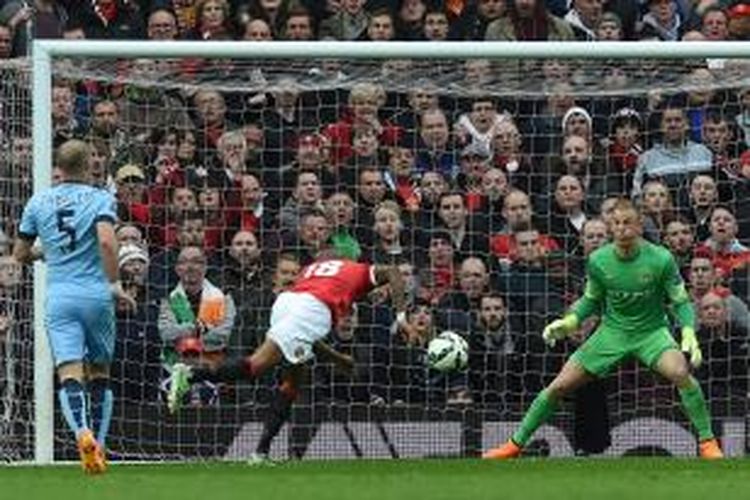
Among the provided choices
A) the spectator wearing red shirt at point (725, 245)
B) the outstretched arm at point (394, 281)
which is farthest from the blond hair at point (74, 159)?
the spectator wearing red shirt at point (725, 245)

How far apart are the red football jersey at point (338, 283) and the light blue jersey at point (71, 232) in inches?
90.0

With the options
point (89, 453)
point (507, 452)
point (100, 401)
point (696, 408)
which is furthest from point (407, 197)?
point (89, 453)

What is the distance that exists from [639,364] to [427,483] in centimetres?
483

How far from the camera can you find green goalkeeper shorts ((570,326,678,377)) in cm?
1739

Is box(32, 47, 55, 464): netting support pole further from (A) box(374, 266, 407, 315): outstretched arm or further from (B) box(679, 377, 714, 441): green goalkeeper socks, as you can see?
(B) box(679, 377, 714, 441): green goalkeeper socks

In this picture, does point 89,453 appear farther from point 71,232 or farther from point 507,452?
point 507,452

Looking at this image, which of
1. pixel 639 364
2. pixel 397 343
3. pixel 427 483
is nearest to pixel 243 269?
pixel 397 343

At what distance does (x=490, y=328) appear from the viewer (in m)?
18.2

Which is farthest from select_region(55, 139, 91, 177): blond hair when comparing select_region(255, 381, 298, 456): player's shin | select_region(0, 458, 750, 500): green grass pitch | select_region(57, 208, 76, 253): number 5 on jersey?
select_region(255, 381, 298, 456): player's shin

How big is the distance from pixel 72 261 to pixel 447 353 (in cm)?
306

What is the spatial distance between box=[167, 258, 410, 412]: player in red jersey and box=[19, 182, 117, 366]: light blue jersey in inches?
74.0

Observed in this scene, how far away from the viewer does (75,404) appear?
1493 centimetres

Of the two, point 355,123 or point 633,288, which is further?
point 355,123

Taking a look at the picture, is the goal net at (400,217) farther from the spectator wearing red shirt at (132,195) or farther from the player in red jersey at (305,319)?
the player in red jersey at (305,319)
